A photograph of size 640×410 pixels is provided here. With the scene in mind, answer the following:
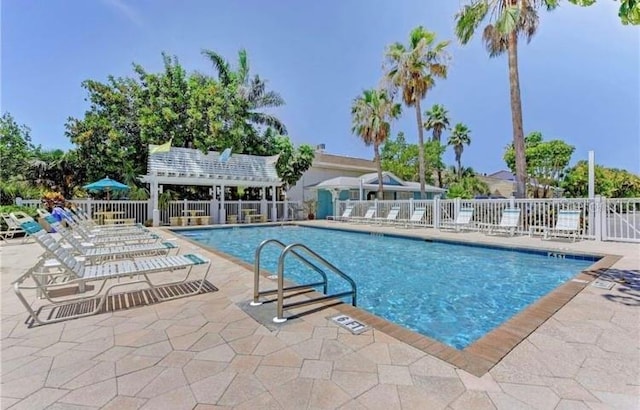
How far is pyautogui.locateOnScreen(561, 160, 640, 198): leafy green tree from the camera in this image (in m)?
30.9

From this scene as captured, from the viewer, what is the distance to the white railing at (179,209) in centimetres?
1647

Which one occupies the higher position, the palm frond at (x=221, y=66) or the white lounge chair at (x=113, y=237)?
the palm frond at (x=221, y=66)

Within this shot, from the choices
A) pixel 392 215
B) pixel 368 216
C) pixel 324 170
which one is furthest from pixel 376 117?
pixel 392 215

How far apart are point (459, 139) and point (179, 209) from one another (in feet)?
114

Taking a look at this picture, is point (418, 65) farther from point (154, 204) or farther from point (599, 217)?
point (154, 204)

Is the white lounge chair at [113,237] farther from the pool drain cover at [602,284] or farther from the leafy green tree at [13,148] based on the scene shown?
the leafy green tree at [13,148]

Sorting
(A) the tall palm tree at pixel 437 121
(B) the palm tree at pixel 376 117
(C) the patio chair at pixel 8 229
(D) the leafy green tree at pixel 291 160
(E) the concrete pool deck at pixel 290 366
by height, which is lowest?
(E) the concrete pool deck at pixel 290 366

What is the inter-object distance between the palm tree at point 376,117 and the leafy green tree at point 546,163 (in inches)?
A: 716

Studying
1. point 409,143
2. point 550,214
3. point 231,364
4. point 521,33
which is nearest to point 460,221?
point 550,214

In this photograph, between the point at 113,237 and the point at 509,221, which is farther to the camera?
the point at 509,221

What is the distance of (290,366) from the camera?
107 inches

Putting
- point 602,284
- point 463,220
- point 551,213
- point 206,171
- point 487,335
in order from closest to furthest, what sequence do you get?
point 487,335, point 602,284, point 551,213, point 463,220, point 206,171

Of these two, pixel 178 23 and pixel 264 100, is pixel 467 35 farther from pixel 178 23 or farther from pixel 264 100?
pixel 264 100

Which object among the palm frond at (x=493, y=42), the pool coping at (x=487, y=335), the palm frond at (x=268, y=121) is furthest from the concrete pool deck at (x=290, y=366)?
the palm frond at (x=268, y=121)
